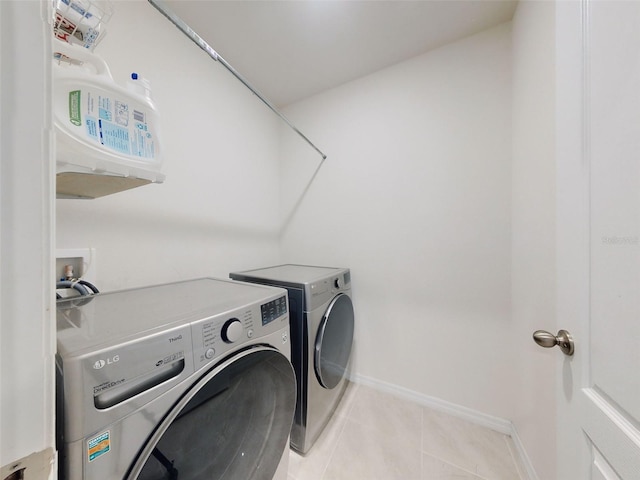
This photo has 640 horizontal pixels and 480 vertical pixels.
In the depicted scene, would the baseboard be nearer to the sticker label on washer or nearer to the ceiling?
the sticker label on washer

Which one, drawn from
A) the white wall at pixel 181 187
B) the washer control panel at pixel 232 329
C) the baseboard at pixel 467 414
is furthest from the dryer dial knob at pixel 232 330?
the baseboard at pixel 467 414

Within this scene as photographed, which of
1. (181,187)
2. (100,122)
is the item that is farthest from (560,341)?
(181,187)

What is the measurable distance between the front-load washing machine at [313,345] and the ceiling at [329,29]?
4.66 feet

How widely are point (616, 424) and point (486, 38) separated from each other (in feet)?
5.84

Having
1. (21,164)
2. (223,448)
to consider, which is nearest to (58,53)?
(21,164)

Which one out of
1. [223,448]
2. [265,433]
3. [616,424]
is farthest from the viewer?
[265,433]

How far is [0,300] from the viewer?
219mm

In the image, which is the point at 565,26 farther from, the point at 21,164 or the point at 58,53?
the point at 58,53

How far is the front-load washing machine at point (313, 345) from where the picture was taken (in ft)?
3.48

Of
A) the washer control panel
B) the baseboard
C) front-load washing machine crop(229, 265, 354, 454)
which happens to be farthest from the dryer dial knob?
the baseboard

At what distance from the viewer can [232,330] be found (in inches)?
23.9

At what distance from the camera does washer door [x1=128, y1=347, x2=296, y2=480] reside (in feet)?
1.74

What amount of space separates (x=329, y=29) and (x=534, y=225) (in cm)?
149

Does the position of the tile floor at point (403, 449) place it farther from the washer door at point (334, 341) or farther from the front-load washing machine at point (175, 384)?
the front-load washing machine at point (175, 384)
